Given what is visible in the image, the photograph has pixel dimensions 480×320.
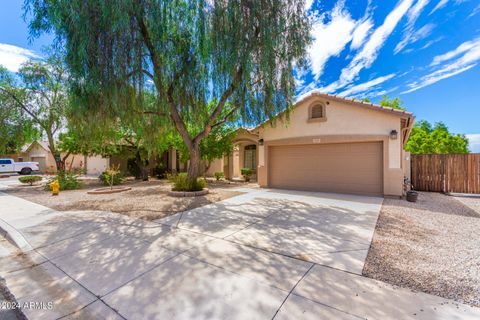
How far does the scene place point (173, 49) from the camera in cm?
721

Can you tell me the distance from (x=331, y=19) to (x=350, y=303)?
9.84 m

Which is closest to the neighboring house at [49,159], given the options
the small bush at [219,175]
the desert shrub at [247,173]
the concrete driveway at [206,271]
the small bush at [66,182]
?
the small bush at [66,182]

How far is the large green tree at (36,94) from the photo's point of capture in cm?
1209

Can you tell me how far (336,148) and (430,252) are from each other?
6.50 m

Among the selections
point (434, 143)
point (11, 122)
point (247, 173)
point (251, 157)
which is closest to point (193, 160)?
point (247, 173)

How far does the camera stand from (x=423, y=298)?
230 centimetres

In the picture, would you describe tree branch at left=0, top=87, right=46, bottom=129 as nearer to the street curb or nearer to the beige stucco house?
the street curb

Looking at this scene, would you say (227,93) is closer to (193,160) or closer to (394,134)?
(193,160)

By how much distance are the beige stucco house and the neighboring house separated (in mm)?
18169

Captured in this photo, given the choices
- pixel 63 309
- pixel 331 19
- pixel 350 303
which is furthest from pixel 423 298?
pixel 331 19

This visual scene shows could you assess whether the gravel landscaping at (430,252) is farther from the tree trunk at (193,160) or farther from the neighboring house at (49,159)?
the neighboring house at (49,159)

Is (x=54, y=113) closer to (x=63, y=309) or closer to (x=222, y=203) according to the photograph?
(x=222, y=203)

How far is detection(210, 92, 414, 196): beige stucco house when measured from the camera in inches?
328

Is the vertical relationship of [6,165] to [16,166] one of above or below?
above
